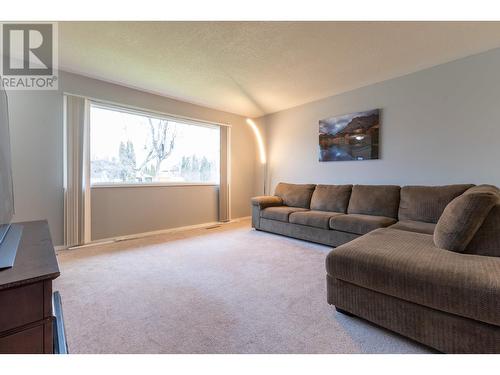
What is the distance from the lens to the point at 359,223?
9.16ft

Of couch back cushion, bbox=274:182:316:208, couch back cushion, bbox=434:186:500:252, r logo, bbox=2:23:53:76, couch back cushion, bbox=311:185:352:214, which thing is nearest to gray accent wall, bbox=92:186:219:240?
couch back cushion, bbox=274:182:316:208

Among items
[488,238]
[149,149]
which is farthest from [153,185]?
[488,238]

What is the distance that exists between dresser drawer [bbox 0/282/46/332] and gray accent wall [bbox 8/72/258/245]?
282 cm

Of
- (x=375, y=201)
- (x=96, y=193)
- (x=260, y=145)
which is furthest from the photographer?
(x=260, y=145)

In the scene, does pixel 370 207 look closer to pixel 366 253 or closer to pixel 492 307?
pixel 366 253

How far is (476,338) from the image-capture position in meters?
1.09

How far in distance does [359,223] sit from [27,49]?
4.27 meters

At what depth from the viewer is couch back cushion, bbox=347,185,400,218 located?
3.02 metres

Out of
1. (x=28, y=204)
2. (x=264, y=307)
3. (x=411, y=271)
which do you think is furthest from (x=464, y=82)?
(x=28, y=204)

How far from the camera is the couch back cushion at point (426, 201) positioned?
257 cm

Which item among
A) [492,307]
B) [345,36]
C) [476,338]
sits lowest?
[476,338]

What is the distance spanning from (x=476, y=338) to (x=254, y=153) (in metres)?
4.61

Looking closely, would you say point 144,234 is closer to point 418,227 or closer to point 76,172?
point 76,172
